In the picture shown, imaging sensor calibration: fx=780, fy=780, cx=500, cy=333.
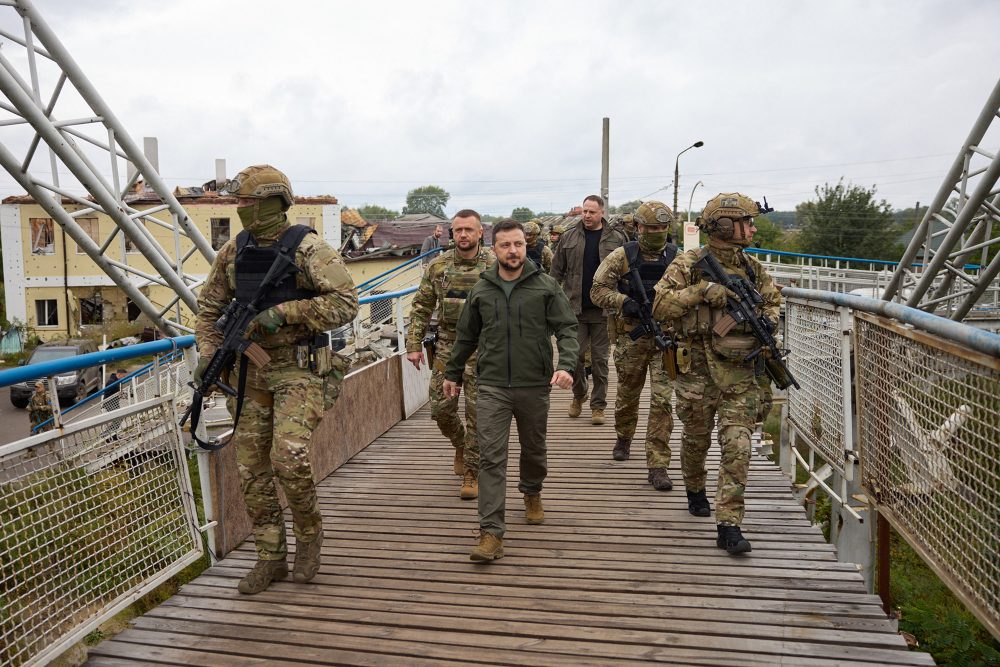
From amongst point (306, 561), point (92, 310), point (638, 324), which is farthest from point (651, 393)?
point (92, 310)

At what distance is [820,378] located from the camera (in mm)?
6035

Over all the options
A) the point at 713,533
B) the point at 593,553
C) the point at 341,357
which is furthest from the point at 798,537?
the point at 341,357

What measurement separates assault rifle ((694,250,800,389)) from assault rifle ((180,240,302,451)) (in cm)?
239

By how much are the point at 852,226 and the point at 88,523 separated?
58.3m

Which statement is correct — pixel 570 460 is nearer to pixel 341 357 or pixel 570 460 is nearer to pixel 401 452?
pixel 401 452

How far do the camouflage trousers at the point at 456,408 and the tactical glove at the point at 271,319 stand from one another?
170 cm

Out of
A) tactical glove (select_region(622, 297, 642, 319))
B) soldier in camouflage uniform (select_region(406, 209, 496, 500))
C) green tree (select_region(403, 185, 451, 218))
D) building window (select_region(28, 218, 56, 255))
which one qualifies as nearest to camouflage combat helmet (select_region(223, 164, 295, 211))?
soldier in camouflage uniform (select_region(406, 209, 496, 500))

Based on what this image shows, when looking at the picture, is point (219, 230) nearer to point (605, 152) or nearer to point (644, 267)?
point (605, 152)

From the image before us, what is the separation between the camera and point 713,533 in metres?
4.86

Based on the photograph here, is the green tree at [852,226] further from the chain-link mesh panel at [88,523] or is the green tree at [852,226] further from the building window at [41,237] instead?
the chain-link mesh panel at [88,523]

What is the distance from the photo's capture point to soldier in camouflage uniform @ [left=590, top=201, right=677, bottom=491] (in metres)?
5.77

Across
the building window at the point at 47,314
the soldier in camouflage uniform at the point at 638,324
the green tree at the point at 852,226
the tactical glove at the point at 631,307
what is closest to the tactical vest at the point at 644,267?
the soldier in camouflage uniform at the point at 638,324

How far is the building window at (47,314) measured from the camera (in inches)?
1383

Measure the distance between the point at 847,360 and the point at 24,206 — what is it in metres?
37.4
